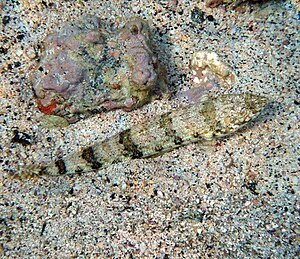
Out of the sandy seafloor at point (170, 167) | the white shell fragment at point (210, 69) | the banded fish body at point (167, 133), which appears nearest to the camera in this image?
the sandy seafloor at point (170, 167)

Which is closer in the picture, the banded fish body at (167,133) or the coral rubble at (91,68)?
the coral rubble at (91,68)

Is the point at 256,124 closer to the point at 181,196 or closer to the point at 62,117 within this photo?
the point at 181,196

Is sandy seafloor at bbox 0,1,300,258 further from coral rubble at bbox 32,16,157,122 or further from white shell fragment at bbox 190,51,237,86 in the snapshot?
coral rubble at bbox 32,16,157,122

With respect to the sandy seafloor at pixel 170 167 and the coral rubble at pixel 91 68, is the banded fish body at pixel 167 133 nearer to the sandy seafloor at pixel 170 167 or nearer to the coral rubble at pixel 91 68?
the sandy seafloor at pixel 170 167

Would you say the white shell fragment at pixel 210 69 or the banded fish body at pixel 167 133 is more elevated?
the white shell fragment at pixel 210 69

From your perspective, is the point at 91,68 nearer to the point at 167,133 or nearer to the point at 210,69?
→ the point at 167,133

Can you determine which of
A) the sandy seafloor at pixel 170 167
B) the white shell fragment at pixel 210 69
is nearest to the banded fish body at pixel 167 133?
the sandy seafloor at pixel 170 167

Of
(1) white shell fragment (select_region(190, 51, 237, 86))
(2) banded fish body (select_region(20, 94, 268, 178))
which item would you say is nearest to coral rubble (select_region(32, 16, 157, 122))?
(2) banded fish body (select_region(20, 94, 268, 178))

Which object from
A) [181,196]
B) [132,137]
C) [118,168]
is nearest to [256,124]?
[181,196]
